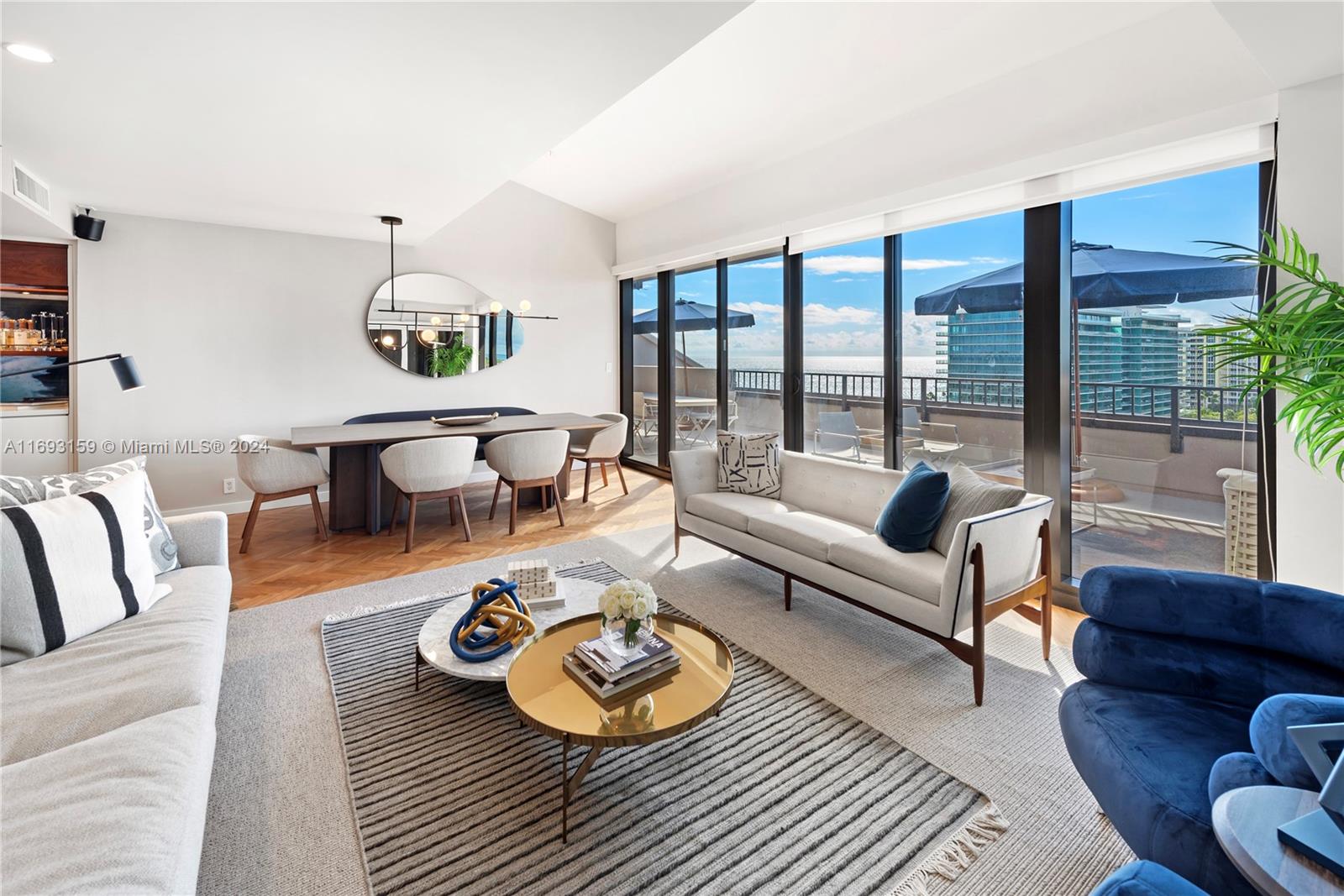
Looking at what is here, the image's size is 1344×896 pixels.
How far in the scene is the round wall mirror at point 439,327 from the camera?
567cm

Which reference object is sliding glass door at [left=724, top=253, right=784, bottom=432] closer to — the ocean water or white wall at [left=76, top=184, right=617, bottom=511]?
the ocean water

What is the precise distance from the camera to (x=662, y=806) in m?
1.76

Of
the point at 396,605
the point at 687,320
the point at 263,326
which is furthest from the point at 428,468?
the point at 687,320

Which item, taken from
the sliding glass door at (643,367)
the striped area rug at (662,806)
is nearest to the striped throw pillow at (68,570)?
the striped area rug at (662,806)

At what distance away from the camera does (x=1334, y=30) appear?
70.2 inches

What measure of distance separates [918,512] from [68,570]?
9.82ft

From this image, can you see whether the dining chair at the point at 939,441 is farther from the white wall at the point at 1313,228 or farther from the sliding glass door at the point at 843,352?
the white wall at the point at 1313,228

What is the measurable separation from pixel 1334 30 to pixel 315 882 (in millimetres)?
3637

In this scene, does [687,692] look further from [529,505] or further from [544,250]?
[544,250]

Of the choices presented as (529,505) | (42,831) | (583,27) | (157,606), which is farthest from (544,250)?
(42,831)

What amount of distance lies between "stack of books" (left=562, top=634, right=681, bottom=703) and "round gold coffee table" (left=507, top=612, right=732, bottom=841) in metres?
0.02

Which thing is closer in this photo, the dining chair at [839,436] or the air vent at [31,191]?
the air vent at [31,191]

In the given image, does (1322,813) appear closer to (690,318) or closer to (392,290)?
(690,318)

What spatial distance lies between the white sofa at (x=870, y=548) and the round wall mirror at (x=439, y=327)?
126 inches
